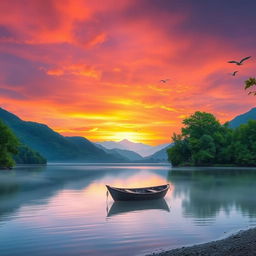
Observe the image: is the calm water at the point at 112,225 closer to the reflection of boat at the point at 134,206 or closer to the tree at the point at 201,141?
the reflection of boat at the point at 134,206

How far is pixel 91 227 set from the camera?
23719 mm

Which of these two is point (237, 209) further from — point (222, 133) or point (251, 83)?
point (222, 133)

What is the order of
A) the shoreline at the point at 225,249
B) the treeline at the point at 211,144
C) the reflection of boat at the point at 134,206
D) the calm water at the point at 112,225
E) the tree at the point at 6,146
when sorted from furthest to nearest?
1. the treeline at the point at 211,144
2. the tree at the point at 6,146
3. the reflection of boat at the point at 134,206
4. the calm water at the point at 112,225
5. the shoreline at the point at 225,249

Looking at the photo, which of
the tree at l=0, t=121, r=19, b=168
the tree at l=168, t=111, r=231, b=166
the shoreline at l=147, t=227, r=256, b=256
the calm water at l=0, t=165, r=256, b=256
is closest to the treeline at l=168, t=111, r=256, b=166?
the tree at l=168, t=111, r=231, b=166

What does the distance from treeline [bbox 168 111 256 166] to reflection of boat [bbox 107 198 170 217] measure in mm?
116757

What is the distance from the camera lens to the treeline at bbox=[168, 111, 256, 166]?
14800cm

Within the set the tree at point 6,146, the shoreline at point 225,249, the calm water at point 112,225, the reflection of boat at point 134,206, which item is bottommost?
the calm water at point 112,225

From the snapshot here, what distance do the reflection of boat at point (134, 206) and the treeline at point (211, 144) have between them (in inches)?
4597

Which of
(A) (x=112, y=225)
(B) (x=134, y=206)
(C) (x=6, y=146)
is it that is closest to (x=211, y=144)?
(C) (x=6, y=146)

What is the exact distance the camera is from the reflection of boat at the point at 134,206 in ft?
102

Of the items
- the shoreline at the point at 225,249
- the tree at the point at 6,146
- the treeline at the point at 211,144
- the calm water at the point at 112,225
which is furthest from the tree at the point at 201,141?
the shoreline at the point at 225,249

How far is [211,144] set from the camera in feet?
492

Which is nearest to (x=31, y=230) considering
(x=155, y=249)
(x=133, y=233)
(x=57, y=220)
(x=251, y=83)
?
(x=57, y=220)

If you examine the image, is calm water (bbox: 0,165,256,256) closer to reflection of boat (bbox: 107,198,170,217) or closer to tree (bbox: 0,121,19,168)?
reflection of boat (bbox: 107,198,170,217)
